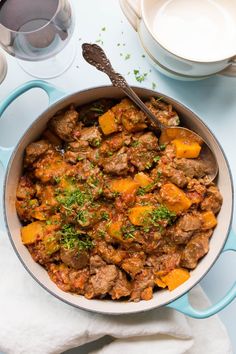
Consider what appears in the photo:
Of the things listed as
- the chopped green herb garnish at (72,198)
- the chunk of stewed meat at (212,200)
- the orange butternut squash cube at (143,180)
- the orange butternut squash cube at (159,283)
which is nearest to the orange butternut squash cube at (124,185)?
the orange butternut squash cube at (143,180)

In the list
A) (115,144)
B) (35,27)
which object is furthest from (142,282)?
(35,27)

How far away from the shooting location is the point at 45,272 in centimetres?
261

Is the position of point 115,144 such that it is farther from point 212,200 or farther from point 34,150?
point 212,200

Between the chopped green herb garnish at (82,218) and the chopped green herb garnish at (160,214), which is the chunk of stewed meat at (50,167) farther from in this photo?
the chopped green herb garnish at (160,214)

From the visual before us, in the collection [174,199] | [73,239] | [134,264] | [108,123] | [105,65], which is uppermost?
[105,65]

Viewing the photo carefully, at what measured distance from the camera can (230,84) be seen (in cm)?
290

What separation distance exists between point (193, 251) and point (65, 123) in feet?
2.73

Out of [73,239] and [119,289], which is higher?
[73,239]

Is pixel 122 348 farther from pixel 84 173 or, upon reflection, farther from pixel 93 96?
pixel 93 96

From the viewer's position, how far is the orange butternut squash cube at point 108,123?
2.61 metres

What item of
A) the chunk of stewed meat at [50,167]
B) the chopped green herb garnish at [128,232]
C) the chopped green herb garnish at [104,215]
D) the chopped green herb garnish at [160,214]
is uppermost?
the chunk of stewed meat at [50,167]

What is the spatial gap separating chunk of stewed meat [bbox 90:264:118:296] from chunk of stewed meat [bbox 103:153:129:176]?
43 centimetres

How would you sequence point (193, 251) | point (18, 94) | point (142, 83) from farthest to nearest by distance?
point (142, 83) → point (193, 251) → point (18, 94)

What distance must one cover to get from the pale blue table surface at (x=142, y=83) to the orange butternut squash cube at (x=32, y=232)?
716mm
